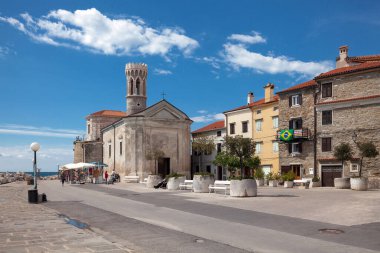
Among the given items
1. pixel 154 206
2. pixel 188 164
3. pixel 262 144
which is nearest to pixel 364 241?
pixel 154 206

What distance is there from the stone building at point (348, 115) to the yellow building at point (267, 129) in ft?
26.1

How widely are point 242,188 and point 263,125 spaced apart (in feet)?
84.3

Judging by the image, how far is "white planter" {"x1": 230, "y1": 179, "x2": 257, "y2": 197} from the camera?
911 inches

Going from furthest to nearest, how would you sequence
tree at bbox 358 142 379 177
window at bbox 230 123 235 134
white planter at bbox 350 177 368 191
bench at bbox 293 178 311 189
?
window at bbox 230 123 235 134 → bench at bbox 293 178 311 189 → tree at bbox 358 142 379 177 → white planter at bbox 350 177 368 191

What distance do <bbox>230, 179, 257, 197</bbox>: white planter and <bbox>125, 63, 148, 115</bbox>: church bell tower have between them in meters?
41.3

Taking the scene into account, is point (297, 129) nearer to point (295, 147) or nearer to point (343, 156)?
point (295, 147)

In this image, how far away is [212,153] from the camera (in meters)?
58.8

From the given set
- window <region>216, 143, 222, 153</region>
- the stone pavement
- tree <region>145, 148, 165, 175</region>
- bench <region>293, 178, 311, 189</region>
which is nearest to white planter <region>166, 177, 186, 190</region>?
bench <region>293, 178, 311, 189</region>

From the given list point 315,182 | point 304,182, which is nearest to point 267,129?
point 315,182

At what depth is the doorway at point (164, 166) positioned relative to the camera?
177 feet

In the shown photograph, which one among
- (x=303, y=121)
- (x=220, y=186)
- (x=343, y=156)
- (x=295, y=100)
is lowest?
(x=220, y=186)

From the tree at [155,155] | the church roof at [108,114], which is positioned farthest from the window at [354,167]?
the church roof at [108,114]

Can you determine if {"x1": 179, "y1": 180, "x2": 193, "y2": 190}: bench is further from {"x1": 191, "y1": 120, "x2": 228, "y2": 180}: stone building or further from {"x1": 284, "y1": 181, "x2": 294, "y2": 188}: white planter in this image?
{"x1": 191, "y1": 120, "x2": 228, "y2": 180}: stone building

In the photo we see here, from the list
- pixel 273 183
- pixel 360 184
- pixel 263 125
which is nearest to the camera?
pixel 360 184
